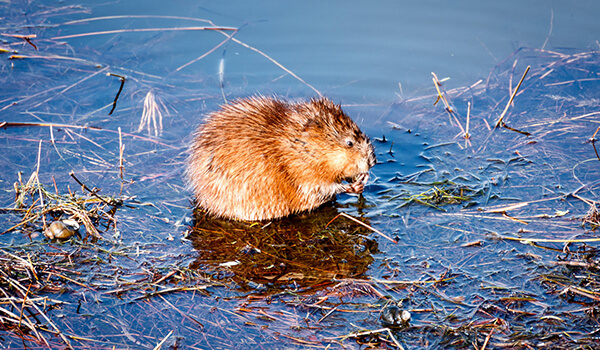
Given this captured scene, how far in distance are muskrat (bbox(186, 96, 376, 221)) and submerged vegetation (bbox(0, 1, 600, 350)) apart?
0.21 meters

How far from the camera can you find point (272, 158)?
5.43 meters

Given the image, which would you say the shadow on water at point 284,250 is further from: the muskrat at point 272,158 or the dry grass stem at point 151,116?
the dry grass stem at point 151,116

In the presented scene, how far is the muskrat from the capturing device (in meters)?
5.36

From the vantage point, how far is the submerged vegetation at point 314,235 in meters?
4.19

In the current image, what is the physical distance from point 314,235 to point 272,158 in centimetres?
77

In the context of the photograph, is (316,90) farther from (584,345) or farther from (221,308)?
(584,345)

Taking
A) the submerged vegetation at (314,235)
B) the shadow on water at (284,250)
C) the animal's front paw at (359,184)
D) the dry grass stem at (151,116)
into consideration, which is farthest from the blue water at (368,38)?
the shadow on water at (284,250)

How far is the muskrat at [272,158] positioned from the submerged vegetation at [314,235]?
0.70ft

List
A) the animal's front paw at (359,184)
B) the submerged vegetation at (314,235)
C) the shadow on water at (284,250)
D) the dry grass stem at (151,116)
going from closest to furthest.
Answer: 1. the submerged vegetation at (314,235)
2. the shadow on water at (284,250)
3. the animal's front paw at (359,184)
4. the dry grass stem at (151,116)

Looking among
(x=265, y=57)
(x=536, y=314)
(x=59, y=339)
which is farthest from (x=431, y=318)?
(x=265, y=57)

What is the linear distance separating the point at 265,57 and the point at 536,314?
15.5 ft

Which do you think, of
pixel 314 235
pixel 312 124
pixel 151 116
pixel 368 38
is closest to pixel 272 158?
pixel 312 124

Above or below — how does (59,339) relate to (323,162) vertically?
below

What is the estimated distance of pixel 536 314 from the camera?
4.23 m
